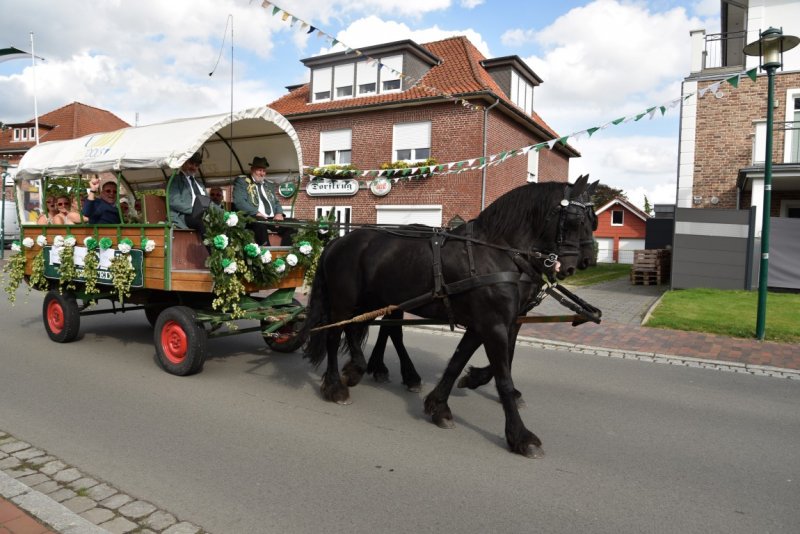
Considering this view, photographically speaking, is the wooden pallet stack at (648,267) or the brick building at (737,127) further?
the wooden pallet stack at (648,267)

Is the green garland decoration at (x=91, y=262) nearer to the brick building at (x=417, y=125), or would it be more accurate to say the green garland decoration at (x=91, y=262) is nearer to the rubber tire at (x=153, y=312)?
the rubber tire at (x=153, y=312)

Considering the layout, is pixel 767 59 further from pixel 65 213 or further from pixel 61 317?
pixel 61 317

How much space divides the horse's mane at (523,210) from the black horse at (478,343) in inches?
10.3

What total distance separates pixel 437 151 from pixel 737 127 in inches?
352

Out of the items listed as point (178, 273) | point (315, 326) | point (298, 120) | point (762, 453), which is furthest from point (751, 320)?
point (298, 120)

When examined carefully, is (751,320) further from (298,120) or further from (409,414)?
(298,120)

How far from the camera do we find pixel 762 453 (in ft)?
13.5

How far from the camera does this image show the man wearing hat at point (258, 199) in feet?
20.8

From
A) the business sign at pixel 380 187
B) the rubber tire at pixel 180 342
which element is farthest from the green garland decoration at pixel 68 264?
the business sign at pixel 380 187

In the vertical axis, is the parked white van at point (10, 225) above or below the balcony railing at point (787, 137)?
below

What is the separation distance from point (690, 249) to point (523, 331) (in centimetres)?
712

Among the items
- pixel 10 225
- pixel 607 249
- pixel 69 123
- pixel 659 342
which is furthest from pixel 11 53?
pixel 607 249

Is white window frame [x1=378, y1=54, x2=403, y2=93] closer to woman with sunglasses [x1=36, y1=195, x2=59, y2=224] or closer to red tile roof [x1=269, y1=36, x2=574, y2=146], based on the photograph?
red tile roof [x1=269, y1=36, x2=574, y2=146]

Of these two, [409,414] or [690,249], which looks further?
[690,249]
